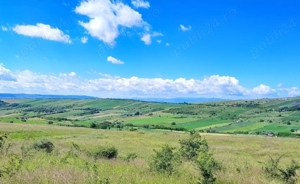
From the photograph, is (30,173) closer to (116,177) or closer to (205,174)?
(116,177)

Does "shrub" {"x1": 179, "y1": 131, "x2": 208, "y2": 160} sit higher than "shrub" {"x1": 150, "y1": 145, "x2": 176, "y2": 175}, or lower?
lower

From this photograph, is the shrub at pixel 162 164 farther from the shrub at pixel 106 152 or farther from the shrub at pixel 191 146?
the shrub at pixel 191 146

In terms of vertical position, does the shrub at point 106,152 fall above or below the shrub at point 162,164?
below

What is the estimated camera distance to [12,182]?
7984 mm

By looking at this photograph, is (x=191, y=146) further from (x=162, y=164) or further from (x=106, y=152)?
(x=162, y=164)

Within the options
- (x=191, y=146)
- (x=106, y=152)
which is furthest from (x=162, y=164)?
(x=191, y=146)

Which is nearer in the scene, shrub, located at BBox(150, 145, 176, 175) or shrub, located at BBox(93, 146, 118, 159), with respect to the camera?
shrub, located at BBox(150, 145, 176, 175)

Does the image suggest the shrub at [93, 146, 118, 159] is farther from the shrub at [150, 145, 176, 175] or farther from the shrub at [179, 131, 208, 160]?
the shrub at [150, 145, 176, 175]

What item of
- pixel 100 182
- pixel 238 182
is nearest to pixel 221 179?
pixel 238 182

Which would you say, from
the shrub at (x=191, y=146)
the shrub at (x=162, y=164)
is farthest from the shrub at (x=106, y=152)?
the shrub at (x=162, y=164)

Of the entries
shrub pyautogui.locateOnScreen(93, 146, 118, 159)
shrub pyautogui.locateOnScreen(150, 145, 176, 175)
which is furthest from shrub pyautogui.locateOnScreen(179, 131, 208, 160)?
shrub pyautogui.locateOnScreen(150, 145, 176, 175)

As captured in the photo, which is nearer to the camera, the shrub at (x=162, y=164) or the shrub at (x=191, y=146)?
the shrub at (x=162, y=164)

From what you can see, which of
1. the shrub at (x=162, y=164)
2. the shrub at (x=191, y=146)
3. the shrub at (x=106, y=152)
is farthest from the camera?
the shrub at (x=191, y=146)

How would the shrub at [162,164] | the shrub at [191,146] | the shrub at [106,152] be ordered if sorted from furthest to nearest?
the shrub at [191,146] < the shrub at [106,152] < the shrub at [162,164]
